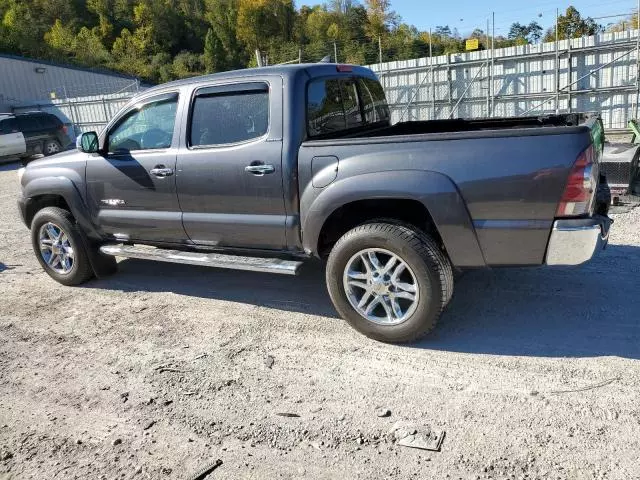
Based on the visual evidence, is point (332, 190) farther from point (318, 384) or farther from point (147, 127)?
point (147, 127)

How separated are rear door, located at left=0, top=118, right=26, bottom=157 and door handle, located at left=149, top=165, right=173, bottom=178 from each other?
1789cm

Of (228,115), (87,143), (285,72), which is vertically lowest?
(87,143)

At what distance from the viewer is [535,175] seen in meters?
3.32

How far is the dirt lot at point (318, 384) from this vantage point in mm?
2816

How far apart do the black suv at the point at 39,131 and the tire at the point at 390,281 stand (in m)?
19.6

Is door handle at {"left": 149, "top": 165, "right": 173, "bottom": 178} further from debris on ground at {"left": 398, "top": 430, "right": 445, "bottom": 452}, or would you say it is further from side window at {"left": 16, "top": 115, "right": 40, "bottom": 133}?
side window at {"left": 16, "top": 115, "right": 40, "bottom": 133}

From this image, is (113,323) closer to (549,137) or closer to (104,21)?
(549,137)

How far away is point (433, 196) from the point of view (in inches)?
141

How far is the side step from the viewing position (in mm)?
4293

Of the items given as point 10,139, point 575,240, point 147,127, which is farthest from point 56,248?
point 10,139

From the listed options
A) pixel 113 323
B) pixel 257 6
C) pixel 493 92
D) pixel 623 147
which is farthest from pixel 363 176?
pixel 257 6

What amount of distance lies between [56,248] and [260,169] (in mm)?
2805

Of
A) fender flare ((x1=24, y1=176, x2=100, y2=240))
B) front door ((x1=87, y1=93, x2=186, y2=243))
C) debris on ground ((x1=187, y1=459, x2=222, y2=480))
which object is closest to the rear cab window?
front door ((x1=87, y1=93, x2=186, y2=243))

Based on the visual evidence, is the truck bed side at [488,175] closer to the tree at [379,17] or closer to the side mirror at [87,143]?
the side mirror at [87,143]
